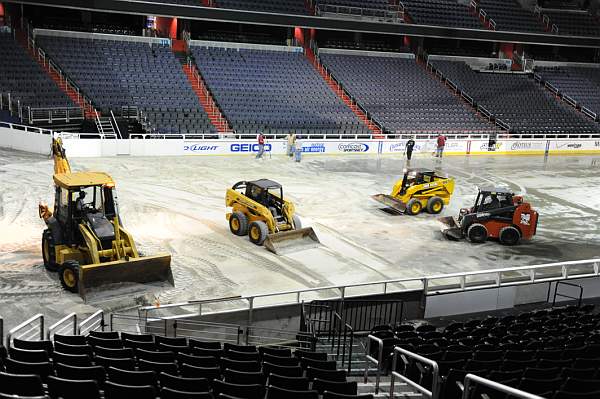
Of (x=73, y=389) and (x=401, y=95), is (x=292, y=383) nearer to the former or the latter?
(x=73, y=389)

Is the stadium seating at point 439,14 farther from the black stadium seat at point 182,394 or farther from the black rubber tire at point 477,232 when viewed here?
the black stadium seat at point 182,394

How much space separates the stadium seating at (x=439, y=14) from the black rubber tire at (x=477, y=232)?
1203 inches

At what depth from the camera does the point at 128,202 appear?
828 inches

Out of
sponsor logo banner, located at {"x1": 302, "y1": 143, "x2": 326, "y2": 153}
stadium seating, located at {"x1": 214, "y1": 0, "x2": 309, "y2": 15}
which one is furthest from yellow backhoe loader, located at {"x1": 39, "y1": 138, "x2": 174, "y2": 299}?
stadium seating, located at {"x1": 214, "y1": 0, "x2": 309, "y2": 15}

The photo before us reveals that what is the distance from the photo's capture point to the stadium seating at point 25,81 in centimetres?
3138

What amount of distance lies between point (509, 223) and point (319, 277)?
6.94m

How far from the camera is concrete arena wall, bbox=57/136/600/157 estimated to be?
95.3 feet

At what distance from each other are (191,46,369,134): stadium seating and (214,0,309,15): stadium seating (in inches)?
105

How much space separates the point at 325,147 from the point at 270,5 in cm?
1312

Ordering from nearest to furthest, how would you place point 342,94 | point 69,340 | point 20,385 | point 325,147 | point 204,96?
point 20,385, point 69,340, point 325,147, point 204,96, point 342,94

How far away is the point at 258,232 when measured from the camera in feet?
57.3

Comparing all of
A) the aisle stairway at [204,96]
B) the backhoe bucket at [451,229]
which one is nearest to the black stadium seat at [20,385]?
the backhoe bucket at [451,229]

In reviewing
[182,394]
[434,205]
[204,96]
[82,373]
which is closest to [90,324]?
[82,373]

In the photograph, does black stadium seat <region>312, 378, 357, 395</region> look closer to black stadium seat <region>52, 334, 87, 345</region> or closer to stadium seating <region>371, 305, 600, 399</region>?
stadium seating <region>371, 305, 600, 399</region>
